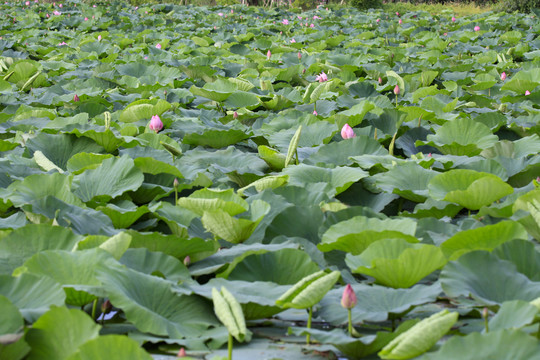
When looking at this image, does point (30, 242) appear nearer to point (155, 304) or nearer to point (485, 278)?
point (155, 304)

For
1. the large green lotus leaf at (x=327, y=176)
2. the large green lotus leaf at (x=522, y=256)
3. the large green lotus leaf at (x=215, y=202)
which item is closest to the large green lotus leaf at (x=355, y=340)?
the large green lotus leaf at (x=522, y=256)

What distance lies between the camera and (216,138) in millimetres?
2854

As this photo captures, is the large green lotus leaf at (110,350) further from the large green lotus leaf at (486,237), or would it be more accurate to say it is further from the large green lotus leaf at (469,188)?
the large green lotus leaf at (469,188)

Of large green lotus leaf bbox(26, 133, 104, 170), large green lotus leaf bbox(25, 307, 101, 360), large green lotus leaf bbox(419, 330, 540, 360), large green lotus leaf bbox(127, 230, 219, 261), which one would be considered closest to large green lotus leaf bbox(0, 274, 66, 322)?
large green lotus leaf bbox(25, 307, 101, 360)

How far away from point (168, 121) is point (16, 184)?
1.34 metres

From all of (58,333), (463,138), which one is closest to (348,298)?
(58,333)

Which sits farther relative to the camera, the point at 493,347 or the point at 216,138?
the point at 216,138

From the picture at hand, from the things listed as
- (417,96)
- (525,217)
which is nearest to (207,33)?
(417,96)

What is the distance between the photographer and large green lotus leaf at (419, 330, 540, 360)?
0.99 metres

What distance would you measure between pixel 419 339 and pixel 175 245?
74cm

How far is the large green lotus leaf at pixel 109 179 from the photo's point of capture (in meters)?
2.10

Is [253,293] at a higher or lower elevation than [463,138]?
higher

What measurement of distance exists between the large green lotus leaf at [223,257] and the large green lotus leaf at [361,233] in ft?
0.32

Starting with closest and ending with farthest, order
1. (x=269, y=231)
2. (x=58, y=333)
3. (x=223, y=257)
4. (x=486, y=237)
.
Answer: (x=58, y=333) → (x=486, y=237) → (x=223, y=257) → (x=269, y=231)
